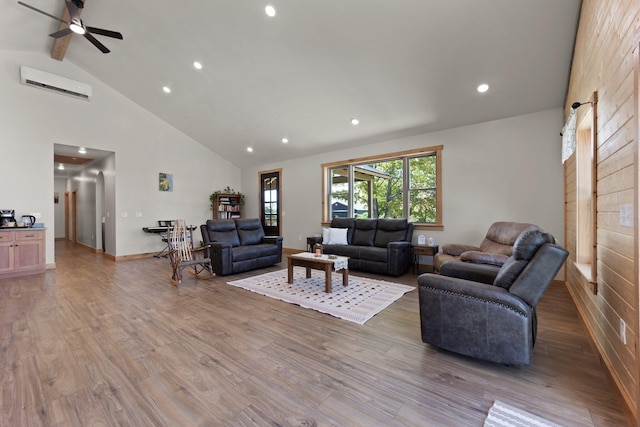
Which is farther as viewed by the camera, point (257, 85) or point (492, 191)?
point (257, 85)

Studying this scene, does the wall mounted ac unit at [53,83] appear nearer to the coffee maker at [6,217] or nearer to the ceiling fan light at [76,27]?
the coffee maker at [6,217]

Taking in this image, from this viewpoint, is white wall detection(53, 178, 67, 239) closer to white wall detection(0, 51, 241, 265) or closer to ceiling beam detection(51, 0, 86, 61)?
white wall detection(0, 51, 241, 265)

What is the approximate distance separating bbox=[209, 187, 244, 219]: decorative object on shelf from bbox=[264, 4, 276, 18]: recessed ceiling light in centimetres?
561

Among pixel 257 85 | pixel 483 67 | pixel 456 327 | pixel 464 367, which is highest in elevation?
pixel 257 85

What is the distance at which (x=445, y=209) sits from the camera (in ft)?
16.7

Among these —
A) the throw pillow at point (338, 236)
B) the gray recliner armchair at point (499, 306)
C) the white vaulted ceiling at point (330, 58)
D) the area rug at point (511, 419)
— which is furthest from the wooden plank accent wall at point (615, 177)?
the throw pillow at point (338, 236)

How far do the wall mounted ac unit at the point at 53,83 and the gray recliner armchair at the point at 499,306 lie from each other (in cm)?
755

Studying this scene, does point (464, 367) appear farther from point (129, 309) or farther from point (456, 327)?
point (129, 309)

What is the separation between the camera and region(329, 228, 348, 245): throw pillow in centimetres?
572

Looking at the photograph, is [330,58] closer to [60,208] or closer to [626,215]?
[626,215]

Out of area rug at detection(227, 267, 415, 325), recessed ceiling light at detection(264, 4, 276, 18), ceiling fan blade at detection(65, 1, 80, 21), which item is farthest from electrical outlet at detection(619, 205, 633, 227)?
ceiling fan blade at detection(65, 1, 80, 21)

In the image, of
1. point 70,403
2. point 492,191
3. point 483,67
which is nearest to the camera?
point 70,403

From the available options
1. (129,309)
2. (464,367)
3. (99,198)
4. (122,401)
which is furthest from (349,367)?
(99,198)

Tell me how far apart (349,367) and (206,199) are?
289 inches
